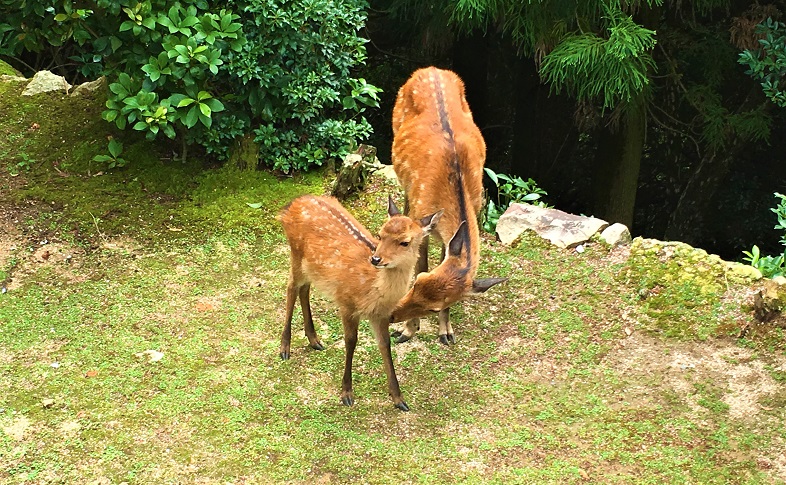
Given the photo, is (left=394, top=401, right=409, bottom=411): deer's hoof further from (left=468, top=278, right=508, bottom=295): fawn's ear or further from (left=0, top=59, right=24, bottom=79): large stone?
(left=0, top=59, right=24, bottom=79): large stone

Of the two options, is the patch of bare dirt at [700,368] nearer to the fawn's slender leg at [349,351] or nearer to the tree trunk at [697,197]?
the fawn's slender leg at [349,351]

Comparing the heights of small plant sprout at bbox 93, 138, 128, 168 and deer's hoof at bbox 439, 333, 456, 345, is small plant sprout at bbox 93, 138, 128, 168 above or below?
above

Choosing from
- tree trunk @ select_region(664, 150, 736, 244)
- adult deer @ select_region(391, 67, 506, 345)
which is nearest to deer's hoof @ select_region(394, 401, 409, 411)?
adult deer @ select_region(391, 67, 506, 345)

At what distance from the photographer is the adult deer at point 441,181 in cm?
414

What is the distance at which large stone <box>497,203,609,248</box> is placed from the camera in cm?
607

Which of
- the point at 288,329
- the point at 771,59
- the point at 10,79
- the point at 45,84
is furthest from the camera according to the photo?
the point at 10,79

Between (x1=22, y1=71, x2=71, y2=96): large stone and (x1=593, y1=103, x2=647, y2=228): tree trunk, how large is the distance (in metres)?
5.71

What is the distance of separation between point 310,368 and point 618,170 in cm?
525

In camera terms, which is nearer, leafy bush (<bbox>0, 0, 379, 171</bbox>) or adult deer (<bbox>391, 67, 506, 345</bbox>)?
adult deer (<bbox>391, 67, 506, 345</bbox>)

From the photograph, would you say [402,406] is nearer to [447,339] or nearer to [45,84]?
[447,339]

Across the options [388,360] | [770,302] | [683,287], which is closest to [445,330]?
[388,360]

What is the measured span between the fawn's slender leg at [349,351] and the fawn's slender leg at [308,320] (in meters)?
0.46

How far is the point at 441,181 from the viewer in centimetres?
502

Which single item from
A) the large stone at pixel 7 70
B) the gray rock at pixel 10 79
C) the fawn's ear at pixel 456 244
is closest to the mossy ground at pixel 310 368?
the fawn's ear at pixel 456 244
